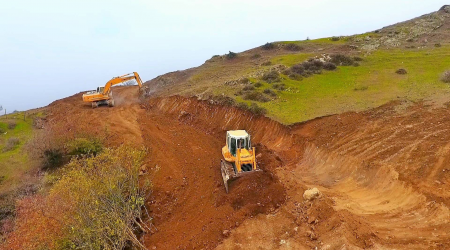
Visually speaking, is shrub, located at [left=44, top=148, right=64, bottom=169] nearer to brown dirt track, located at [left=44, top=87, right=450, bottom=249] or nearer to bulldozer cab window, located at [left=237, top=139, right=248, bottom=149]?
brown dirt track, located at [left=44, top=87, right=450, bottom=249]

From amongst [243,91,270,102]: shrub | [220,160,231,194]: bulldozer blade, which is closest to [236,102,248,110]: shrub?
[243,91,270,102]: shrub

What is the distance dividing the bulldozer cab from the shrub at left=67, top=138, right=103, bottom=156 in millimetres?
11016

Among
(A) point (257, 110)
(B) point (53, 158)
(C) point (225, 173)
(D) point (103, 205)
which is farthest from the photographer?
(A) point (257, 110)

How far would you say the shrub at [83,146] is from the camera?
22.3 metres

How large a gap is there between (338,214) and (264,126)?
12.2 meters

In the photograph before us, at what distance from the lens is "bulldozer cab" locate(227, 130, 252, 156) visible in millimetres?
17500

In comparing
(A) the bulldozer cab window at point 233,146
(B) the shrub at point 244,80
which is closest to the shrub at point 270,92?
(B) the shrub at point 244,80

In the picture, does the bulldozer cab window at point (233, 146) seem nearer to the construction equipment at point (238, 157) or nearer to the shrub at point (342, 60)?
the construction equipment at point (238, 157)

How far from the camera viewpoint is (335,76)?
32688 mm

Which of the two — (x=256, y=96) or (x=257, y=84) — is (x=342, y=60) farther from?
(x=256, y=96)

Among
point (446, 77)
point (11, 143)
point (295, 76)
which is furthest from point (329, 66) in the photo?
point (11, 143)

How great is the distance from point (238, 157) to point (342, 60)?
977 inches

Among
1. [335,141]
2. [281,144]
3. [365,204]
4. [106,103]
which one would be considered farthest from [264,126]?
[106,103]

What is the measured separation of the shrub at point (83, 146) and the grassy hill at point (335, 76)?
1208 cm
